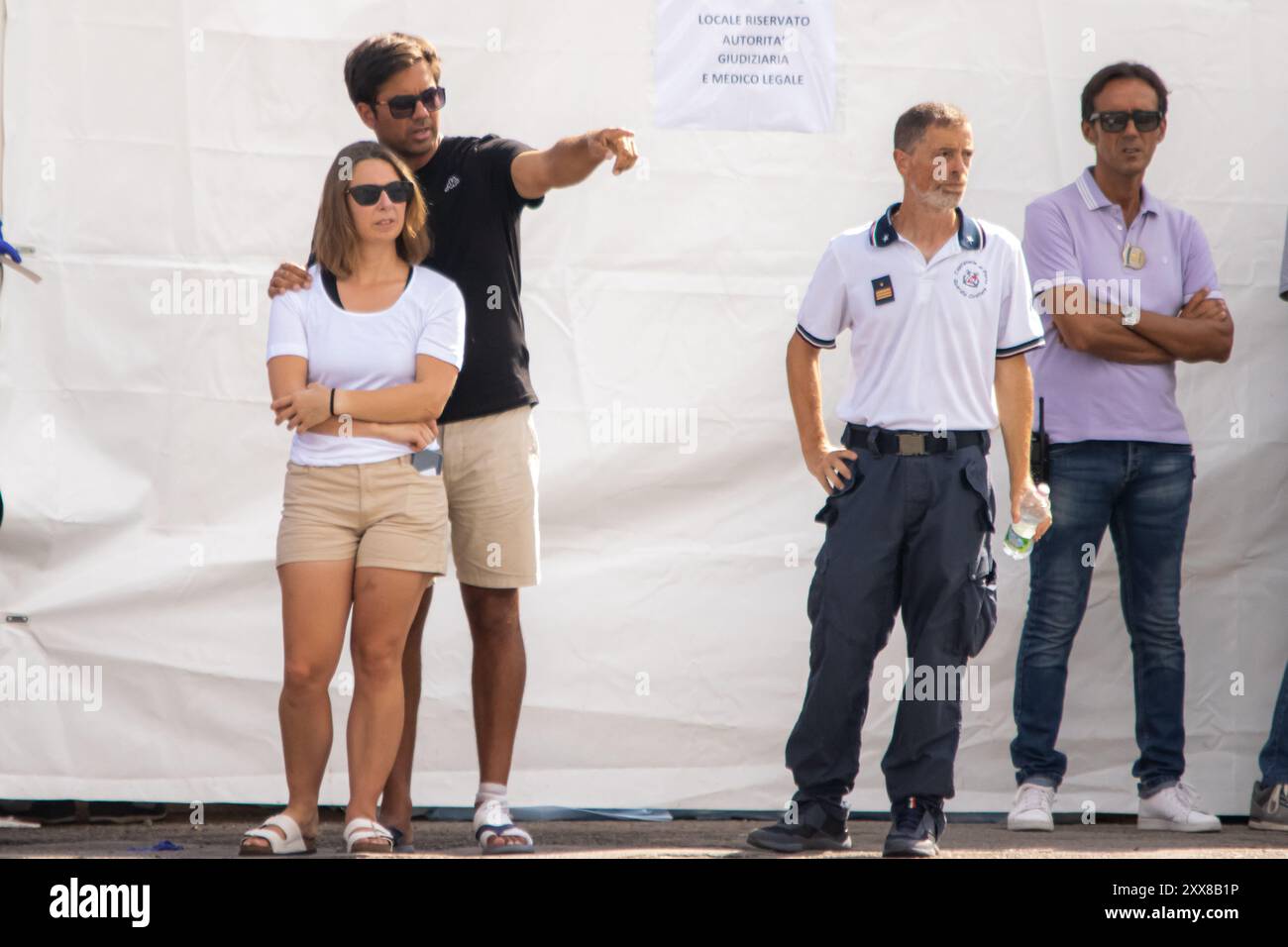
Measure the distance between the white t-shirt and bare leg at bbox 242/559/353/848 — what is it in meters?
0.26

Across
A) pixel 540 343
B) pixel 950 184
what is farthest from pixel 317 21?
pixel 950 184

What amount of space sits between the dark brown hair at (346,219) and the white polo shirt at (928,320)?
3.22 ft

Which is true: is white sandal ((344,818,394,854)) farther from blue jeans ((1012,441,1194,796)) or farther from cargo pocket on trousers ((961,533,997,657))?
blue jeans ((1012,441,1194,796))

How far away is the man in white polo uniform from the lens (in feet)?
13.0

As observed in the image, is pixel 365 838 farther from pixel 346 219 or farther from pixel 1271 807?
pixel 1271 807

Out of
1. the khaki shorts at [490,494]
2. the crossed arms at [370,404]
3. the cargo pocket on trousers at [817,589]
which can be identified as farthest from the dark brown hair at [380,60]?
the cargo pocket on trousers at [817,589]

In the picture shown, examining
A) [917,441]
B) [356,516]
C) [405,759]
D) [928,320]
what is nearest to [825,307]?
[928,320]

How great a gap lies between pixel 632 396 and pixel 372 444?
4.59 ft

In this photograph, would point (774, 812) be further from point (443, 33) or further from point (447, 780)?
point (443, 33)

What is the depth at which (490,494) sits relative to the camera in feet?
13.6

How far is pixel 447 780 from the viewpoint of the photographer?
5.09m

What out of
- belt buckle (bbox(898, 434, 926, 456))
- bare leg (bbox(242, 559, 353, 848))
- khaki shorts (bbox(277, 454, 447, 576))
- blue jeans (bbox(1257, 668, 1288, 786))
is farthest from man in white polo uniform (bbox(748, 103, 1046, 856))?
blue jeans (bbox(1257, 668, 1288, 786))

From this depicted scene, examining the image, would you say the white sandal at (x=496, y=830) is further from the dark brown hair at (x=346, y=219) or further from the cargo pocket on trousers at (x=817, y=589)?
the dark brown hair at (x=346, y=219)

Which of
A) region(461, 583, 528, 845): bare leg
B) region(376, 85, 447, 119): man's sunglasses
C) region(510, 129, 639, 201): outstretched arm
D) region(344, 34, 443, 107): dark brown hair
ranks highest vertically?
region(344, 34, 443, 107): dark brown hair
